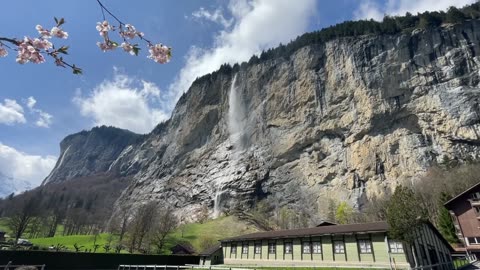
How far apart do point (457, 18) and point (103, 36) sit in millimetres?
125492

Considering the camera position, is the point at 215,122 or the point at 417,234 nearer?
the point at 417,234

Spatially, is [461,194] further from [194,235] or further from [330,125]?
[194,235]

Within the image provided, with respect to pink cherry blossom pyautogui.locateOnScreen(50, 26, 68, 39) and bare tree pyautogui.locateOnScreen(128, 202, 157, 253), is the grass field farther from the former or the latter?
pink cherry blossom pyautogui.locateOnScreen(50, 26, 68, 39)

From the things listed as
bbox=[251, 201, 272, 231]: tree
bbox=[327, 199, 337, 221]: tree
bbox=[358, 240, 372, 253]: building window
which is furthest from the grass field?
bbox=[358, 240, 372, 253]: building window

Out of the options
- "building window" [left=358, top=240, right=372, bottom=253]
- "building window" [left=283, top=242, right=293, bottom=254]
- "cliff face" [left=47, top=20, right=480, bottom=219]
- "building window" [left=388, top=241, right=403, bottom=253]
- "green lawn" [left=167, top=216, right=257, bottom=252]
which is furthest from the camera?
"cliff face" [left=47, top=20, right=480, bottom=219]

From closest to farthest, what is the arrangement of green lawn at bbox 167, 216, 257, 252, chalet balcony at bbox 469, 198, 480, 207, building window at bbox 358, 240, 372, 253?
building window at bbox 358, 240, 372, 253
chalet balcony at bbox 469, 198, 480, 207
green lawn at bbox 167, 216, 257, 252

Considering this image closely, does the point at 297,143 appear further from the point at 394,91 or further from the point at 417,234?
the point at 417,234

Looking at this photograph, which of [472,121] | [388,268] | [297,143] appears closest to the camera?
[388,268]

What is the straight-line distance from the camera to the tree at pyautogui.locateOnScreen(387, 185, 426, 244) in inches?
1019

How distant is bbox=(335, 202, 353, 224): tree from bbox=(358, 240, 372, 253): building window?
52877 mm

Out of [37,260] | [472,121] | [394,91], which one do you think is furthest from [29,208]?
[472,121]

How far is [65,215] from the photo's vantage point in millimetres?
130125

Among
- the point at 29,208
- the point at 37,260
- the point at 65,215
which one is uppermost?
the point at 65,215

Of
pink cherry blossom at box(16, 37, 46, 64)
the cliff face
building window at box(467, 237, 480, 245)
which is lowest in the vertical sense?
pink cherry blossom at box(16, 37, 46, 64)
